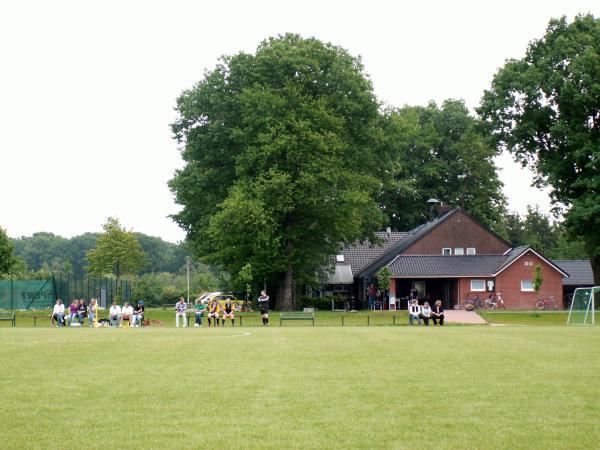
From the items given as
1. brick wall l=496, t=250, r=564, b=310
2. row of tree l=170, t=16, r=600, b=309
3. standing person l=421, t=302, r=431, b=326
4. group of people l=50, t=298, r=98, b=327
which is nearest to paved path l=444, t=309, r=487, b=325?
standing person l=421, t=302, r=431, b=326

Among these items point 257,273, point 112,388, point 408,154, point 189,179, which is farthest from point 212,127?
point 112,388

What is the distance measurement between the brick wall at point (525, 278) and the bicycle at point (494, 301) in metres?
0.55

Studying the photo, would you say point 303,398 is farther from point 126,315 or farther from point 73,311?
point 73,311

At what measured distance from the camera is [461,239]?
6694 cm

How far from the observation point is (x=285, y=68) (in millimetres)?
Result: 52469

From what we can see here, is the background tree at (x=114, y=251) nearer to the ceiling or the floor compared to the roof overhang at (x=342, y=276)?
nearer to the ceiling

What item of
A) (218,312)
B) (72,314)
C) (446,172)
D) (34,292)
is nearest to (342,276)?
(446,172)

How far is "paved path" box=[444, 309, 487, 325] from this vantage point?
46428 mm

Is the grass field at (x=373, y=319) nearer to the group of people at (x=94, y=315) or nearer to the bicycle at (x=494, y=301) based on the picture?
the group of people at (x=94, y=315)

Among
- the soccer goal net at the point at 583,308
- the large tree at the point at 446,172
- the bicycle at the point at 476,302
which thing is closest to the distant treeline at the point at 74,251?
the large tree at the point at 446,172

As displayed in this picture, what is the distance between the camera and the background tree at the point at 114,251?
87438mm

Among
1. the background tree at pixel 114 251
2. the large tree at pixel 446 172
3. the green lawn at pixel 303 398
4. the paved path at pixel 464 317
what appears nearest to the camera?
the green lawn at pixel 303 398

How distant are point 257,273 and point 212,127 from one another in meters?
9.65

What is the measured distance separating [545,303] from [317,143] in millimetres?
23476
